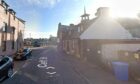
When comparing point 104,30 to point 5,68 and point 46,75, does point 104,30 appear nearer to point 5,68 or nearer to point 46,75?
point 46,75

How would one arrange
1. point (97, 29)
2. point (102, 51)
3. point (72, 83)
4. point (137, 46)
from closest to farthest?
1. point (72, 83)
2. point (102, 51)
3. point (137, 46)
4. point (97, 29)

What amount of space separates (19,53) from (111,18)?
14.1 m

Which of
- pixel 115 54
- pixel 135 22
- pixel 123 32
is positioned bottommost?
pixel 115 54

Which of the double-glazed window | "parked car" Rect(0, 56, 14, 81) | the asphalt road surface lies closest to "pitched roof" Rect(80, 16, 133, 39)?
the asphalt road surface

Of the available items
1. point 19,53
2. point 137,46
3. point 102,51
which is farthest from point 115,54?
point 19,53

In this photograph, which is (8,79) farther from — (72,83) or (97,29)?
(97,29)

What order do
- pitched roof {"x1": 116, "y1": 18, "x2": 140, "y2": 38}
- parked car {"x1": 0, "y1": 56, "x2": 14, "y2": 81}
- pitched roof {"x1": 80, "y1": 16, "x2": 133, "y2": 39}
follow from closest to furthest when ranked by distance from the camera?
parked car {"x1": 0, "y1": 56, "x2": 14, "y2": 81}
pitched roof {"x1": 80, "y1": 16, "x2": 133, "y2": 39}
pitched roof {"x1": 116, "y1": 18, "x2": 140, "y2": 38}

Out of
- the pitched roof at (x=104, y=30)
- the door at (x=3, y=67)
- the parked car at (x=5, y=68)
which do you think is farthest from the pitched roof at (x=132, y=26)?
the door at (x=3, y=67)

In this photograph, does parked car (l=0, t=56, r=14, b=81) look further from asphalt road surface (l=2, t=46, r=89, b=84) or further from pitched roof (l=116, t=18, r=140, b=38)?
pitched roof (l=116, t=18, r=140, b=38)

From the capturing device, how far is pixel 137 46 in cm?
2267

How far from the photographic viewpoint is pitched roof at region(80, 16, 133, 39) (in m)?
26.8

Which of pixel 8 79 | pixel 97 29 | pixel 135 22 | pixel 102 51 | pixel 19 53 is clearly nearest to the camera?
pixel 8 79

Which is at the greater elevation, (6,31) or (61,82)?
(6,31)

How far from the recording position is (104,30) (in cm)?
2748
